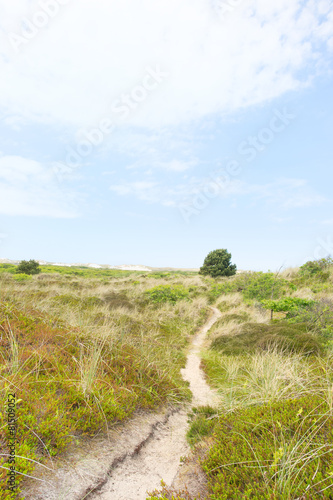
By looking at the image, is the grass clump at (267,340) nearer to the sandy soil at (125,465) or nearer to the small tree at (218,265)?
the sandy soil at (125,465)

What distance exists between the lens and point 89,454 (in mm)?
3500

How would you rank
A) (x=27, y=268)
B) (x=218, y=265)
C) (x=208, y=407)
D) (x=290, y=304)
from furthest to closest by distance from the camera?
(x=218, y=265) → (x=27, y=268) → (x=290, y=304) → (x=208, y=407)

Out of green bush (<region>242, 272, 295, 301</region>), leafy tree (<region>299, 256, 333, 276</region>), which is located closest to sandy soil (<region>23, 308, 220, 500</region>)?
green bush (<region>242, 272, 295, 301</region>)

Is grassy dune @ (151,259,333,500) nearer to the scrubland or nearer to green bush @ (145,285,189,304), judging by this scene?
the scrubland

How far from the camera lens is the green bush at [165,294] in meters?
17.4

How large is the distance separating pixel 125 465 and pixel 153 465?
0.44 metres

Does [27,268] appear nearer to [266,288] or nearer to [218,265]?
[218,265]

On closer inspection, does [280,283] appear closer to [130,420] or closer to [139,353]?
[139,353]

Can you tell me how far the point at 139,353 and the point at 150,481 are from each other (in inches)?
129

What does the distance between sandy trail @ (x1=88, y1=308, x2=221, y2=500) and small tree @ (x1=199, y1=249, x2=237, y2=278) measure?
3634cm

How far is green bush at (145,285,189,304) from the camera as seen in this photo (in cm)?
1742

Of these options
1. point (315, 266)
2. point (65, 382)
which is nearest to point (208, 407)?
point (65, 382)

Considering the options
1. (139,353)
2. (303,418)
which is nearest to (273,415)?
(303,418)

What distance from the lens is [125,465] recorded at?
361 centimetres
